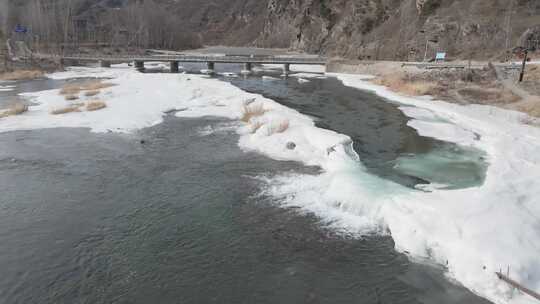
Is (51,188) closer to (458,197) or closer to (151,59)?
(458,197)

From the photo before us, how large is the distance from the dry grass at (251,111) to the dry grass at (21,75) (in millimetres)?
49785

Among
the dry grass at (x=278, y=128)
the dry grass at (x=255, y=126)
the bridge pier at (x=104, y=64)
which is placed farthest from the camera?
the bridge pier at (x=104, y=64)

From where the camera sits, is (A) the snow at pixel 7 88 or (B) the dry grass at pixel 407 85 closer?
(B) the dry grass at pixel 407 85

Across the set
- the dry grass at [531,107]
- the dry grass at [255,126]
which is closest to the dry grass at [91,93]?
the dry grass at [255,126]

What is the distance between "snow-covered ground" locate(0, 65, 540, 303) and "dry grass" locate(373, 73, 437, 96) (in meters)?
9.92

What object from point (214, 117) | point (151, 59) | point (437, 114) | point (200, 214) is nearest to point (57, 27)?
point (151, 59)

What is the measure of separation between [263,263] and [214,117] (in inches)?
917

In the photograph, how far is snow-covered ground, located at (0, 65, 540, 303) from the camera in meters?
12.0

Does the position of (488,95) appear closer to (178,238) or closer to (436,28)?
(178,238)

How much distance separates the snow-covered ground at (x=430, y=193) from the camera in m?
12.0

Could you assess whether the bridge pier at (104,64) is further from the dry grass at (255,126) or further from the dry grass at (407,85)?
the dry grass at (255,126)

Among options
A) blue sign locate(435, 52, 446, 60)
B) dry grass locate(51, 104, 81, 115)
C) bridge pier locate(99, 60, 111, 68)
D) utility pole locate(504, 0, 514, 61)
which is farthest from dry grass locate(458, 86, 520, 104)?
bridge pier locate(99, 60, 111, 68)

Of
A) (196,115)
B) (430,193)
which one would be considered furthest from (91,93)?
(430,193)

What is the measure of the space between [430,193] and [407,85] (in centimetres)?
3728
